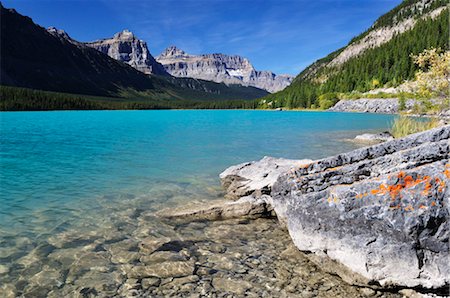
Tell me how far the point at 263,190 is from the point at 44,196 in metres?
10.2

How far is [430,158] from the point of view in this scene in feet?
22.3

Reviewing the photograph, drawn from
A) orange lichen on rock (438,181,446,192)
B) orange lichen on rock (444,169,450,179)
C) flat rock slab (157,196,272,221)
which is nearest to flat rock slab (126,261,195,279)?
flat rock slab (157,196,272,221)

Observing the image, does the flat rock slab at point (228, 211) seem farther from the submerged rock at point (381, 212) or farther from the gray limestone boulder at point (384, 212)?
→ the gray limestone boulder at point (384, 212)

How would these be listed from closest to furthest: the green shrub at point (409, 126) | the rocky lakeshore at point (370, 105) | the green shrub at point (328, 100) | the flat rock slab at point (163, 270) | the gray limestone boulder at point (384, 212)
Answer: the gray limestone boulder at point (384, 212)
the flat rock slab at point (163, 270)
the green shrub at point (409, 126)
the rocky lakeshore at point (370, 105)
the green shrub at point (328, 100)

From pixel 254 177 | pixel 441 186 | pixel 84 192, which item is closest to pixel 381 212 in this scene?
pixel 441 186

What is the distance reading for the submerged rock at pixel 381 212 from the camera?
5785 millimetres

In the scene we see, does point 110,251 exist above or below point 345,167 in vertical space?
below

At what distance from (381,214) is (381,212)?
4cm

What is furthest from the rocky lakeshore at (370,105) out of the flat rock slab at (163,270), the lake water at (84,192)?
the flat rock slab at (163,270)

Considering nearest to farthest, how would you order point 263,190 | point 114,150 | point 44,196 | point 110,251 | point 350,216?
point 350,216
point 110,251
point 263,190
point 44,196
point 114,150

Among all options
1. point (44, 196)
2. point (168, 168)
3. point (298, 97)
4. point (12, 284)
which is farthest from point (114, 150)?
point (298, 97)

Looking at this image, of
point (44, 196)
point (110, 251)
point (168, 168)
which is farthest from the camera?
point (168, 168)

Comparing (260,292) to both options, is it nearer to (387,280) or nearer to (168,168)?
(387,280)

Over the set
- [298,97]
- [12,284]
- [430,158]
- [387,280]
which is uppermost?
[298,97]
